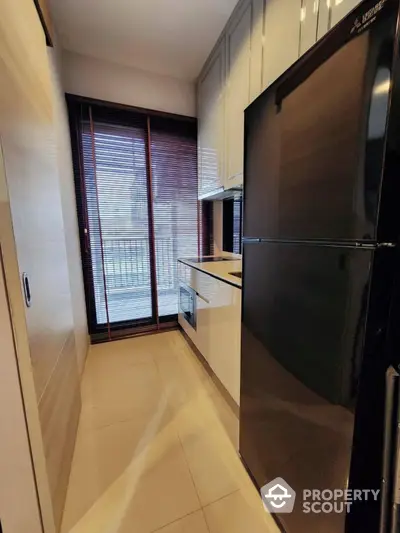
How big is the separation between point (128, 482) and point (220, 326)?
1.00m

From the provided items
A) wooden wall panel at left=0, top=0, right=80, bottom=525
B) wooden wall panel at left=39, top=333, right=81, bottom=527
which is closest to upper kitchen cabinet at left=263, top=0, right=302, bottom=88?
wooden wall panel at left=0, top=0, right=80, bottom=525

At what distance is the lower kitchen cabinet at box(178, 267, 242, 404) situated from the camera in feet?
5.00

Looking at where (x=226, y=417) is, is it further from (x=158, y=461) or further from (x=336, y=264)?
(x=336, y=264)

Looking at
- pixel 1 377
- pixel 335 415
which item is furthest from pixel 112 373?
pixel 335 415

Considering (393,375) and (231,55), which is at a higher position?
(231,55)

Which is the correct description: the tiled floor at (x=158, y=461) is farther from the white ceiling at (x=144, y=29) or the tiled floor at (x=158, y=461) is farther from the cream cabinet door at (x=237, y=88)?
the white ceiling at (x=144, y=29)

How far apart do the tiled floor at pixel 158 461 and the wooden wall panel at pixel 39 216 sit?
164 mm

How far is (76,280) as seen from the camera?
222 cm

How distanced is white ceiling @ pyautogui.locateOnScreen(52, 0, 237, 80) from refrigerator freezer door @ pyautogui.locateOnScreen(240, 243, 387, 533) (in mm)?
1938

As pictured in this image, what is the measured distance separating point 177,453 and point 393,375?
1.28 m

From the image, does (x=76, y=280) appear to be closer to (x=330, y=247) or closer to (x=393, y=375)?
(x=330, y=247)

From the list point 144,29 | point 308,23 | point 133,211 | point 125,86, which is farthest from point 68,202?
point 308,23

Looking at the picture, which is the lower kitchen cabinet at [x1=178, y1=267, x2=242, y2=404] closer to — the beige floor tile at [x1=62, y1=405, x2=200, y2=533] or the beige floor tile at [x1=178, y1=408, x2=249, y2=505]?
the beige floor tile at [x1=178, y1=408, x2=249, y2=505]

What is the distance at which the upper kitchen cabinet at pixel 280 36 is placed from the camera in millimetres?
1232
